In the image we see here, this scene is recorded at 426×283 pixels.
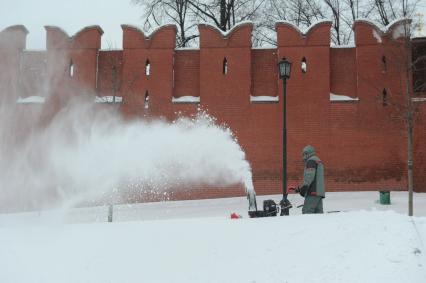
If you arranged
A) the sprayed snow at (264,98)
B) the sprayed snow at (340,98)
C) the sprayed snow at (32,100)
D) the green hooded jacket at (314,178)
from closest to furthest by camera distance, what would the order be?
1. the green hooded jacket at (314,178)
2. the sprayed snow at (340,98)
3. the sprayed snow at (264,98)
4. the sprayed snow at (32,100)

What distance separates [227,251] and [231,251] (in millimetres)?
60

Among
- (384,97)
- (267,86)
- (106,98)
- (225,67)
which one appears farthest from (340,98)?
(106,98)

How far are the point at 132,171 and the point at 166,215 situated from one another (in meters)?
2.02

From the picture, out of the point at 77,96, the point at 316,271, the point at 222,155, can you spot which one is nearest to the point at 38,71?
the point at 77,96

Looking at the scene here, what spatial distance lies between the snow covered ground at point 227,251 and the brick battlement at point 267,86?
9224 mm

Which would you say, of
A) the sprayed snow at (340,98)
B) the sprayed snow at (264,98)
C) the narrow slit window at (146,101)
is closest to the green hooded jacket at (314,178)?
the sprayed snow at (264,98)

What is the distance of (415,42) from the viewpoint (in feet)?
56.2

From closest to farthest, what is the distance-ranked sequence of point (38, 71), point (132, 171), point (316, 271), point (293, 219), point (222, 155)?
1. point (316, 271)
2. point (293, 219)
3. point (222, 155)
4. point (132, 171)
5. point (38, 71)

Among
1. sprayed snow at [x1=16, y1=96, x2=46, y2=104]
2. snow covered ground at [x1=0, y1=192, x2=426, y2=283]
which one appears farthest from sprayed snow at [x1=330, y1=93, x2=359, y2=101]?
sprayed snow at [x1=16, y1=96, x2=46, y2=104]

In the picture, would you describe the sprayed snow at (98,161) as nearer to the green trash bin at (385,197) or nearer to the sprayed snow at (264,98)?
the sprayed snow at (264,98)

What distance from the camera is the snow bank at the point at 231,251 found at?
6.37 metres

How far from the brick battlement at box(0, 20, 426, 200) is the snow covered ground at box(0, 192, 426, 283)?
30.3 feet

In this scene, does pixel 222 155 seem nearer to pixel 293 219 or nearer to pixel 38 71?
pixel 293 219

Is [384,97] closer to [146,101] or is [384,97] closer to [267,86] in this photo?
[267,86]
